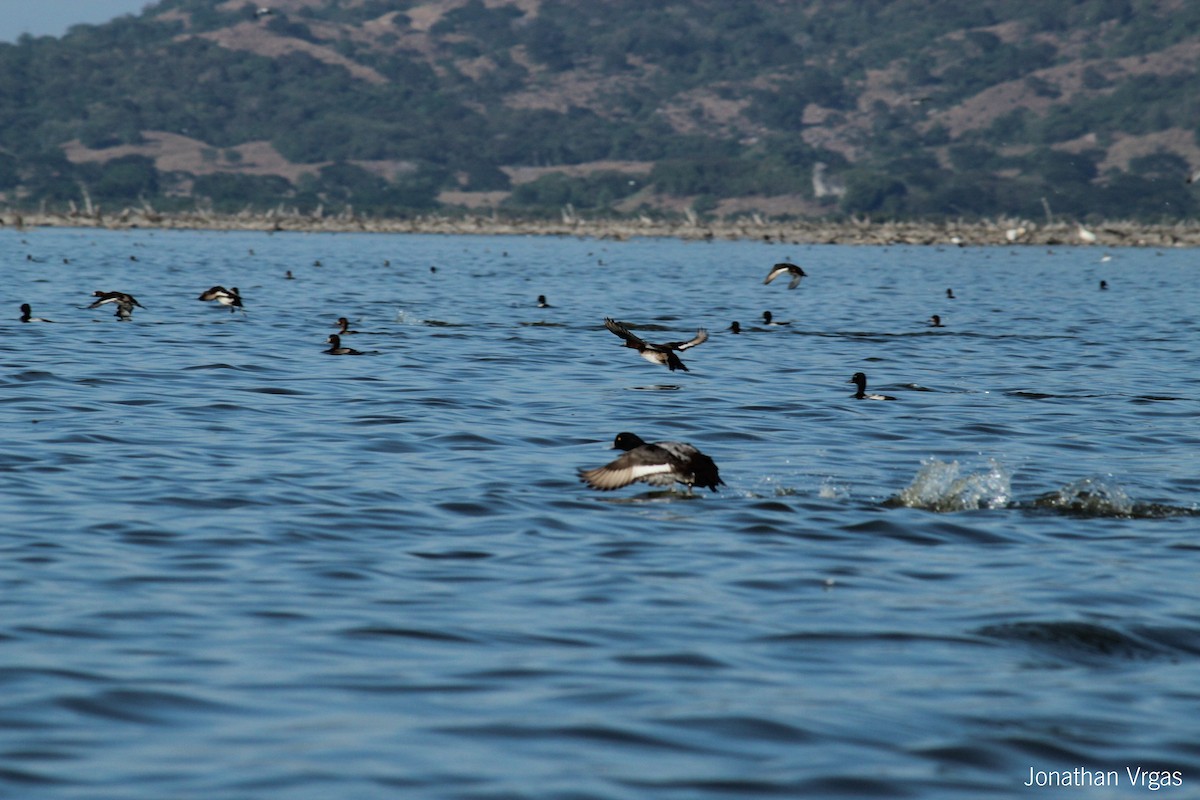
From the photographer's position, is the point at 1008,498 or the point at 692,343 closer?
the point at 1008,498

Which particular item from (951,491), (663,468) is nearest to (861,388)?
(951,491)

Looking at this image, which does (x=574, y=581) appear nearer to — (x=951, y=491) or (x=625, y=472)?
(x=625, y=472)

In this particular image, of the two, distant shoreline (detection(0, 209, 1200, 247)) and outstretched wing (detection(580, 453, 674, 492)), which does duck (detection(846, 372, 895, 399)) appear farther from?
distant shoreline (detection(0, 209, 1200, 247))

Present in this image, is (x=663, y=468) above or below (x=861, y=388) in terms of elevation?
above

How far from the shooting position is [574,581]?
11.8 meters

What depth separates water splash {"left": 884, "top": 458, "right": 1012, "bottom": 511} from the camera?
50.2ft

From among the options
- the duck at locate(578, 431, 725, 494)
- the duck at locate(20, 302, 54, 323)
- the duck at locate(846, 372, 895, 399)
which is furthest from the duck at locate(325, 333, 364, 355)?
the duck at locate(578, 431, 725, 494)

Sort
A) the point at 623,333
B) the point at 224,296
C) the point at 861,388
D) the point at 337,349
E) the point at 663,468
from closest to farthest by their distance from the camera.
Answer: the point at 663,468
the point at 623,333
the point at 861,388
the point at 337,349
the point at 224,296

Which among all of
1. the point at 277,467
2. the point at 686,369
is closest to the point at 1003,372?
the point at 686,369

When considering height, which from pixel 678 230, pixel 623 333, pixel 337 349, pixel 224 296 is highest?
pixel 623 333

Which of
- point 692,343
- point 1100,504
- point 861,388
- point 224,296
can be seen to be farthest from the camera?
point 224,296

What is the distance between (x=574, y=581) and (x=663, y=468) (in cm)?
331

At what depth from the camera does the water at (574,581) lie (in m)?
8.14

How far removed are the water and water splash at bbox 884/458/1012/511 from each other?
53 millimetres
